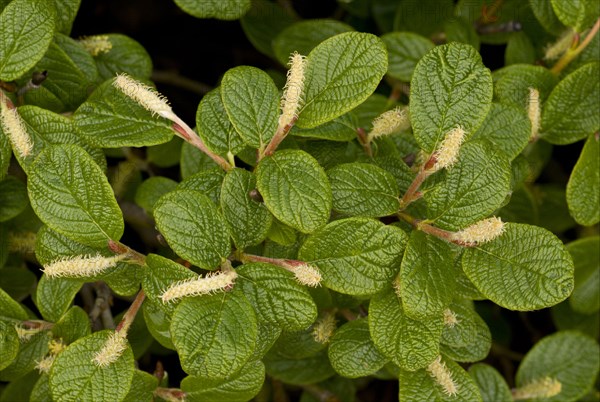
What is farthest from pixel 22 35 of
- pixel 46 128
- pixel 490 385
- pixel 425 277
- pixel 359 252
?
pixel 490 385

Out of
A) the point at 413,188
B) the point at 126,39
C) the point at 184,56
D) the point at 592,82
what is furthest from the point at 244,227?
the point at 184,56

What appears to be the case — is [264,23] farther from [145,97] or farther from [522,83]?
[145,97]

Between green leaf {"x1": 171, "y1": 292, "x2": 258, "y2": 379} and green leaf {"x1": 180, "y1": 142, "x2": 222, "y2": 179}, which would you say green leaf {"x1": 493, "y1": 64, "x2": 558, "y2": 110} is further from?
green leaf {"x1": 171, "y1": 292, "x2": 258, "y2": 379}

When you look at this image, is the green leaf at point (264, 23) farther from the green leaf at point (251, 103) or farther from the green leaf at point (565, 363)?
the green leaf at point (565, 363)

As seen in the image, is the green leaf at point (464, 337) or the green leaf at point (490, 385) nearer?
the green leaf at point (464, 337)

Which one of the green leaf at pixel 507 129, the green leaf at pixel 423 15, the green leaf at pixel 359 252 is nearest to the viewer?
the green leaf at pixel 359 252

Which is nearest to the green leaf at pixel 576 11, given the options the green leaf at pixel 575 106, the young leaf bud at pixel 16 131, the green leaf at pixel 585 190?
the green leaf at pixel 575 106
